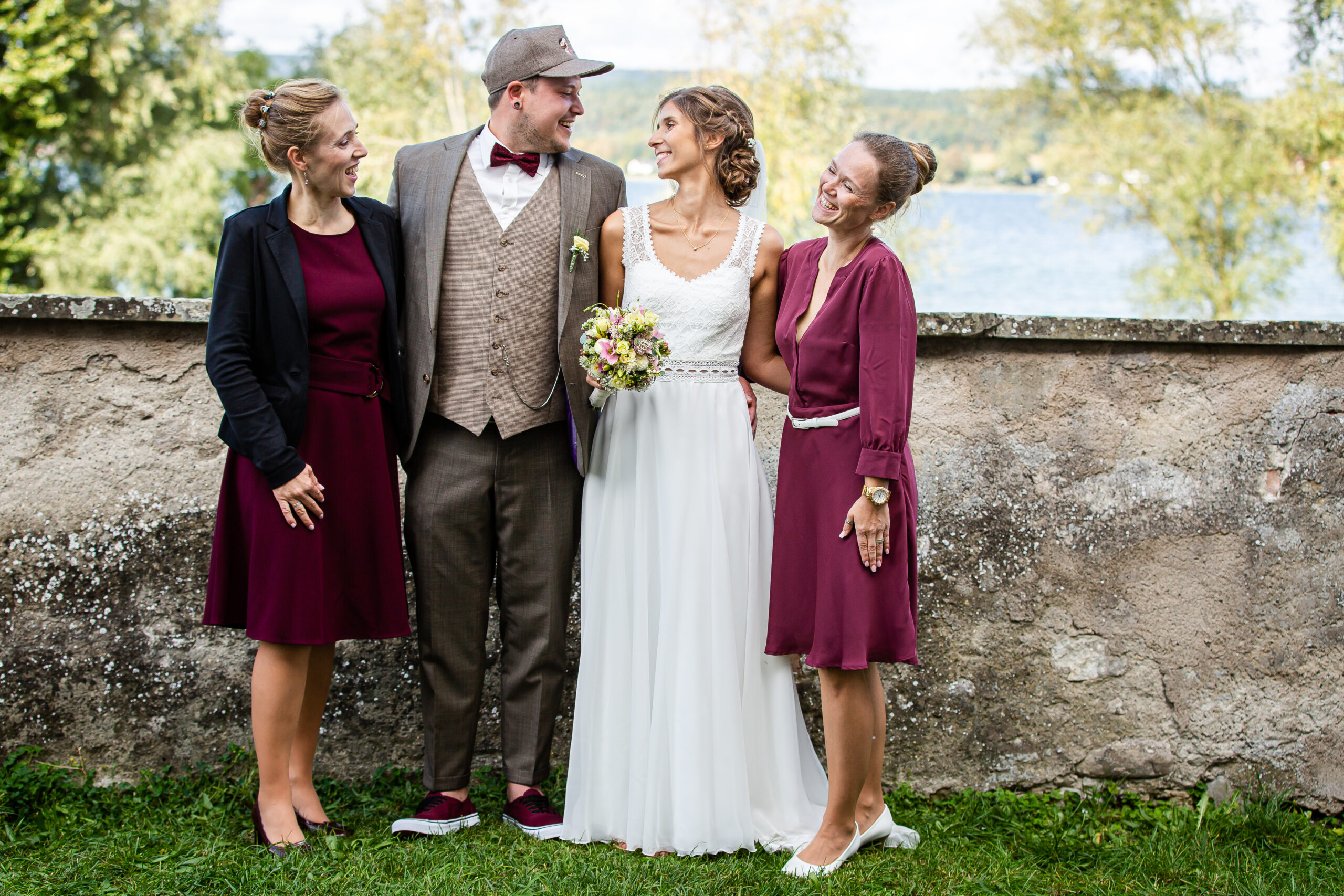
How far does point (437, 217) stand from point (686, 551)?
120 cm

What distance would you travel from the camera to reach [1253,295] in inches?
756

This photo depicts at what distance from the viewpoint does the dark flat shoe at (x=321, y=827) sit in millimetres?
3074

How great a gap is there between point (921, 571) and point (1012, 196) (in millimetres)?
91055

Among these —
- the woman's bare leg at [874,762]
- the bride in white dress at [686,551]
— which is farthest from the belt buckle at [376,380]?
the woman's bare leg at [874,762]

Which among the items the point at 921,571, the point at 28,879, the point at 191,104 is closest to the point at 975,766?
the point at 921,571

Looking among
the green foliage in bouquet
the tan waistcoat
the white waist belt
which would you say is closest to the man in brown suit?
the tan waistcoat

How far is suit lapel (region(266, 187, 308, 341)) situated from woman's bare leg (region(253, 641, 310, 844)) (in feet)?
2.90

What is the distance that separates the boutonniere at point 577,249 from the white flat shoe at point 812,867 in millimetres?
1769

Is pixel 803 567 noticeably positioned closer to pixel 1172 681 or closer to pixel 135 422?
pixel 1172 681

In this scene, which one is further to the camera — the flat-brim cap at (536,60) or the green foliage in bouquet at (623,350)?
the flat-brim cap at (536,60)

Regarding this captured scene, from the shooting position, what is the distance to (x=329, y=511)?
295cm

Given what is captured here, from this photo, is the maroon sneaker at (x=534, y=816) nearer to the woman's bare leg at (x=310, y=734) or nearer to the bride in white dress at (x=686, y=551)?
the bride in white dress at (x=686, y=551)

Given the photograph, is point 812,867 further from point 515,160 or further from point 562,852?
point 515,160

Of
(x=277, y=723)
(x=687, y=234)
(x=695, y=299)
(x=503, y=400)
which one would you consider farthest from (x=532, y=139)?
(x=277, y=723)
